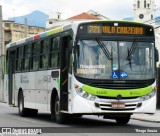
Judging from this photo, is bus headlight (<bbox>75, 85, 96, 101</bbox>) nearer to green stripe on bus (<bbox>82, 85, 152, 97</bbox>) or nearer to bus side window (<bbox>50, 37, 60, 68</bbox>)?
green stripe on bus (<bbox>82, 85, 152, 97</bbox>)

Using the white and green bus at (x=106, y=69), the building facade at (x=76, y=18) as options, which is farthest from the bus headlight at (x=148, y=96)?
the building facade at (x=76, y=18)

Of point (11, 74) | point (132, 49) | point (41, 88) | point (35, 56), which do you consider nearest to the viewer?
point (132, 49)

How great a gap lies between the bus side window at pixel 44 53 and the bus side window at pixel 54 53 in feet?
1.93

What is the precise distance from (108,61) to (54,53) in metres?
2.72

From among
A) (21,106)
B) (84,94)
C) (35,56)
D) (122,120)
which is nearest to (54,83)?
(84,94)

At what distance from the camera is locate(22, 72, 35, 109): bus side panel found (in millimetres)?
24483

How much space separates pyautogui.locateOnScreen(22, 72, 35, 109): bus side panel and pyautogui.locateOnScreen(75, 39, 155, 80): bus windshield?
5459 mm

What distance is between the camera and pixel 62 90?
802 inches

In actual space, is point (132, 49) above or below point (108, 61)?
above

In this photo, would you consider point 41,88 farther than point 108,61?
Yes

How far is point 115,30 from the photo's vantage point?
19609mm

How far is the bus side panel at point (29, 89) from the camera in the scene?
24483mm

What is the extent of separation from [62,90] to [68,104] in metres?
0.86

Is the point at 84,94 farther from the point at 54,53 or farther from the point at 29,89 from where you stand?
the point at 29,89
